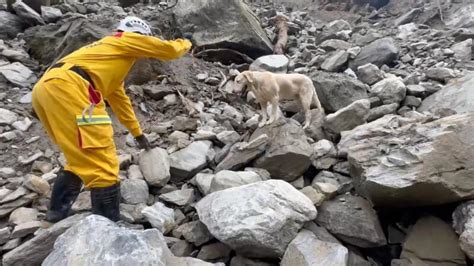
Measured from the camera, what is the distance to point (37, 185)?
169 inches

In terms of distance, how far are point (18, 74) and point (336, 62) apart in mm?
5199

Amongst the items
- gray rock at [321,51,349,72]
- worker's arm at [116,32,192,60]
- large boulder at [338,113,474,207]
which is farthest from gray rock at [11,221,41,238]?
gray rock at [321,51,349,72]

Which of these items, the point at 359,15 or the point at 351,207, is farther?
the point at 359,15

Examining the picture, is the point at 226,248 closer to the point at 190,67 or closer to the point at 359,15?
the point at 190,67

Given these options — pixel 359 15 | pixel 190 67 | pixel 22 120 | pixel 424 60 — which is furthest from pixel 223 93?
pixel 359 15

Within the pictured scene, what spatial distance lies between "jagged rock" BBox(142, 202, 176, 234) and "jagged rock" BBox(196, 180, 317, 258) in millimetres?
318

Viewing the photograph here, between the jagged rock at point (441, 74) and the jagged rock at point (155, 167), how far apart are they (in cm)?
423

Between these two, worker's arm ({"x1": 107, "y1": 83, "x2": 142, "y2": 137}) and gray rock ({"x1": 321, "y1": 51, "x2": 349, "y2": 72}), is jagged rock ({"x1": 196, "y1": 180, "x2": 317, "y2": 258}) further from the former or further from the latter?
gray rock ({"x1": 321, "y1": 51, "x2": 349, "y2": 72})

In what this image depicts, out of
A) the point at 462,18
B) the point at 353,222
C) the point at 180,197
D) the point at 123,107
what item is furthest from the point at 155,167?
the point at 462,18

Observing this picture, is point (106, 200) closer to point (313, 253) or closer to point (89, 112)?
point (89, 112)

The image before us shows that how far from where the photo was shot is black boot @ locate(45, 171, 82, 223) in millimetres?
3736

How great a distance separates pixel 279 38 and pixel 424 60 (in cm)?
311

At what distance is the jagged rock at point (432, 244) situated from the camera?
131 inches

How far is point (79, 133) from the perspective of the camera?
346cm
